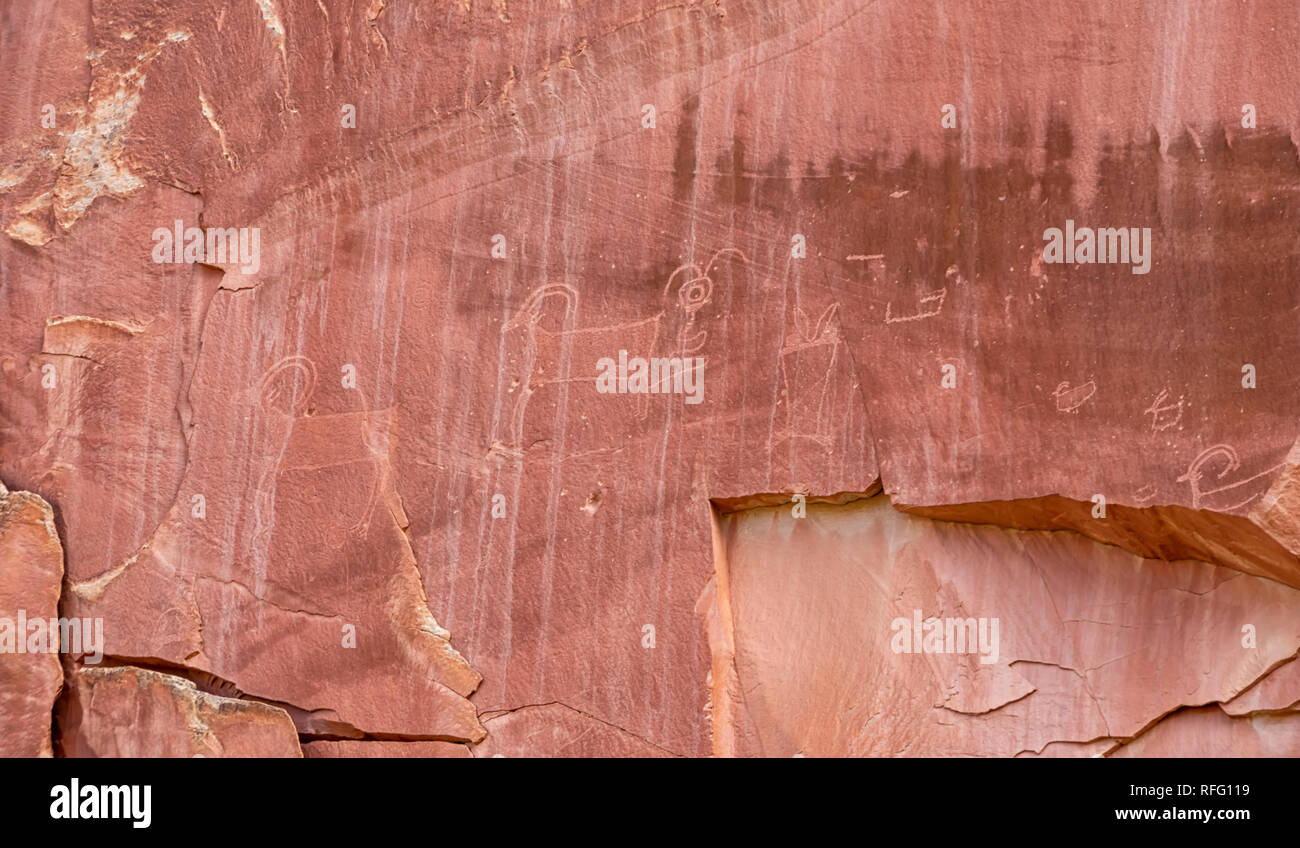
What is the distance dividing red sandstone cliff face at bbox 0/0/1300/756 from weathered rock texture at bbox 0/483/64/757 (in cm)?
2

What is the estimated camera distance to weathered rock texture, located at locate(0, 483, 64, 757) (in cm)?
544

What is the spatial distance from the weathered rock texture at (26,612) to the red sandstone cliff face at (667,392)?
0.02 m

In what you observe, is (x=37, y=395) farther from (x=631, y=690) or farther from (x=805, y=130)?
(x=805, y=130)

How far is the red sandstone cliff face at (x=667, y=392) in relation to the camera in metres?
5.01

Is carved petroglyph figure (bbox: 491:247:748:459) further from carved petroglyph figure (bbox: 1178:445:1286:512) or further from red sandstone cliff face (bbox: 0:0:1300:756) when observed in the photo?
carved petroglyph figure (bbox: 1178:445:1286:512)

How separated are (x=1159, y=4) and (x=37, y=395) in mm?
4654

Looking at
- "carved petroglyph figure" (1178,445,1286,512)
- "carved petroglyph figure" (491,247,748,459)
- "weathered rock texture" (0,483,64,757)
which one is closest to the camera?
"carved petroglyph figure" (1178,445,1286,512)

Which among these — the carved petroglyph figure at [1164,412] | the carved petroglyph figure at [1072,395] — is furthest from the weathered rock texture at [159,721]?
the carved petroglyph figure at [1164,412]

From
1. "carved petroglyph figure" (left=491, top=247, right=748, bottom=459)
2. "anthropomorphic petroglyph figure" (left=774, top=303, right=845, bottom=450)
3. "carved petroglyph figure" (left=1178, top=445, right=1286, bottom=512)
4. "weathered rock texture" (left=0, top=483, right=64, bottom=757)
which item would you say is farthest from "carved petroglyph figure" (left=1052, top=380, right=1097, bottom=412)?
"weathered rock texture" (left=0, top=483, right=64, bottom=757)

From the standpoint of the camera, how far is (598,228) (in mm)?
5355

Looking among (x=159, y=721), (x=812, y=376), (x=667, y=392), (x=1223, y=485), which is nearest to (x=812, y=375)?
(x=812, y=376)

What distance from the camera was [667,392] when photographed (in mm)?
5277

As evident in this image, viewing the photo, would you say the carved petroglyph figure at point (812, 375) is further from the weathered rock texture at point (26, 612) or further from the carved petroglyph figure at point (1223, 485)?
the weathered rock texture at point (26, 612)

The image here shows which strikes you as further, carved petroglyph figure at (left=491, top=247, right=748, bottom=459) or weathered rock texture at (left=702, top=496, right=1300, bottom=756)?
carved petroglyph figure at (left=491, top=247, right=748, bottom=459)
